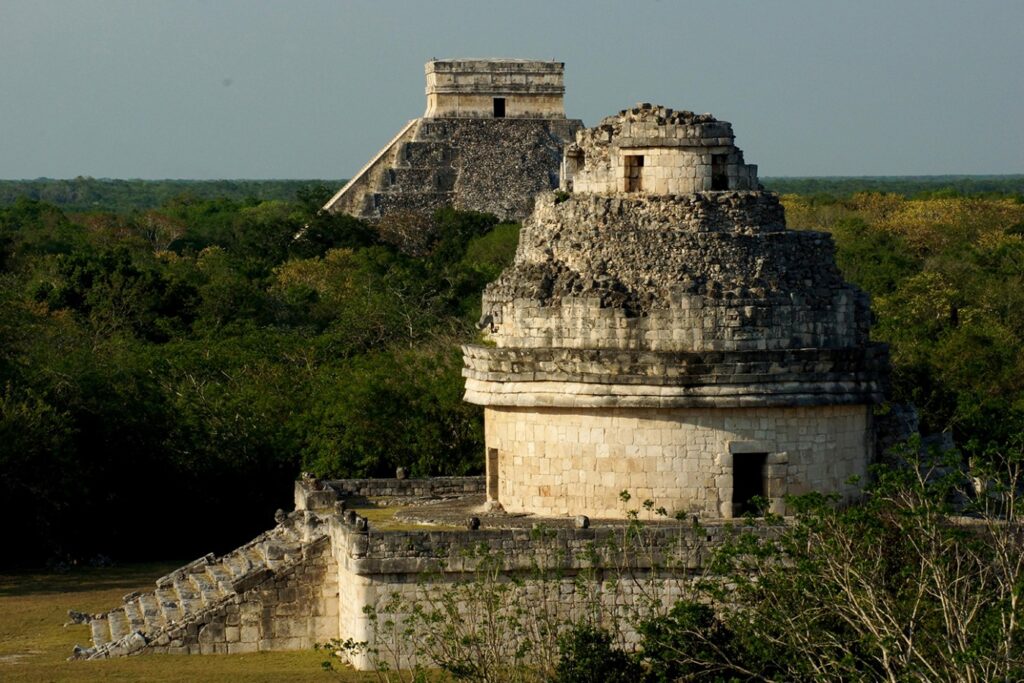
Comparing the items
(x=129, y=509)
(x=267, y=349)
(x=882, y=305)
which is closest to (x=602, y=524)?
(x=129, y=509)

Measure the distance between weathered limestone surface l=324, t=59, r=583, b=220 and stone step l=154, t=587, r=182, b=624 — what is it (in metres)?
35.2

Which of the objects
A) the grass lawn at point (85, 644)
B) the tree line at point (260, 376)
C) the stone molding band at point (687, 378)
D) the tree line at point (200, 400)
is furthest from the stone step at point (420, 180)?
the stone molding band at point (687, 378)

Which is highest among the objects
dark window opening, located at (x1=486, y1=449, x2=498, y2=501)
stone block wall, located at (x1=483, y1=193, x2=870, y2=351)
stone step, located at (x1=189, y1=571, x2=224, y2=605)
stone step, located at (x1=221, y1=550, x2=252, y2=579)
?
stone block wall, located at (x1=483, y1=193, x2=870, y2=351)

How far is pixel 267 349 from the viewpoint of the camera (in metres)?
34.7

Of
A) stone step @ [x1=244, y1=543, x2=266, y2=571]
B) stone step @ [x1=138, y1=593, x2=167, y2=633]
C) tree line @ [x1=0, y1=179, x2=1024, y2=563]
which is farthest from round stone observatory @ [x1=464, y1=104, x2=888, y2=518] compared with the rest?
stone step @ [x1=138, y1=593, x2=167, y2=633]

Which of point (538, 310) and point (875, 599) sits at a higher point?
point (538, 310)

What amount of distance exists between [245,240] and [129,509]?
2896cm

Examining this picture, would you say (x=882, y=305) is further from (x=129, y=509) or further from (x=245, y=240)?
(x=245, y=240)

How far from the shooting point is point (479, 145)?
57375 mm

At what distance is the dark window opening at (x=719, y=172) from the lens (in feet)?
68.2

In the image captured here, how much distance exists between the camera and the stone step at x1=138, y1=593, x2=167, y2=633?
68.7ft

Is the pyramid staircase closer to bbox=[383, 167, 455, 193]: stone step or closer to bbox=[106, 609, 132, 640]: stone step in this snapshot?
bbox=[383, 167, 455, 193]: stone step

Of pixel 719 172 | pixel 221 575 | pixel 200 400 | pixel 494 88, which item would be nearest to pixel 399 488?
pixel 221 575

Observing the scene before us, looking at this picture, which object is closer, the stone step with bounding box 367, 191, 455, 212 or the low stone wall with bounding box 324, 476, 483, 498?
the low stone wall with bounding box 324, 476, 483, 498
